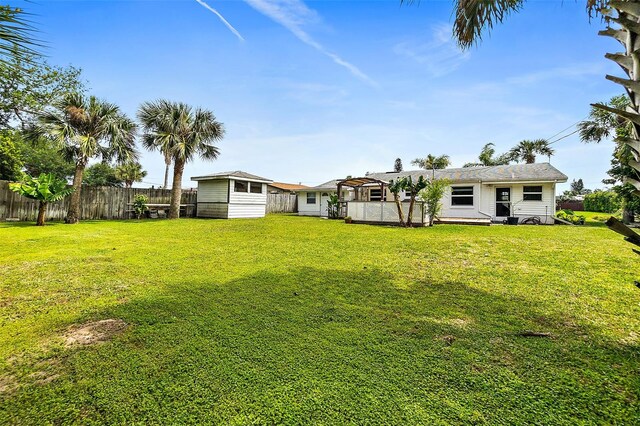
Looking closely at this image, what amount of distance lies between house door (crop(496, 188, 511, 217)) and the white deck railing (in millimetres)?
6652

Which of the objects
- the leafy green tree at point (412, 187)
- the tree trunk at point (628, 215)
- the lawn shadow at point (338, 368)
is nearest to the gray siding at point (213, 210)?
the leafy green tree at point (412, 187)

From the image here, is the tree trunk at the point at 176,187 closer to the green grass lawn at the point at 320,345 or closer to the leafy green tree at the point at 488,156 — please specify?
the green grass lawn at the point at 320,345

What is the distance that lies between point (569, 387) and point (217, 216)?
59.7 ft

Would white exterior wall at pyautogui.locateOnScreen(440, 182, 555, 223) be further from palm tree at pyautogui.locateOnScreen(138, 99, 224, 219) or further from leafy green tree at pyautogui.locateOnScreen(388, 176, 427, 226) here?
palm tree at pyautogui.locateOnScreen(138, 99, 224, 219)

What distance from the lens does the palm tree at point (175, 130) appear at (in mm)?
15688

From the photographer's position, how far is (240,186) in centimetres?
1842

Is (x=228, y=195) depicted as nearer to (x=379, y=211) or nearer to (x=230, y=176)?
(x=230, y=176)

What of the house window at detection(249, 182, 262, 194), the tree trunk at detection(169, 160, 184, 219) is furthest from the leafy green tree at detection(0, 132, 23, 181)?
the house window at detection(249, 182, 262, 194)

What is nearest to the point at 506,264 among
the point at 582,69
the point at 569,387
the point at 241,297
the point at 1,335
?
the point at 569,387

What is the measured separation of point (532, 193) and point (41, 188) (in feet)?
81.2

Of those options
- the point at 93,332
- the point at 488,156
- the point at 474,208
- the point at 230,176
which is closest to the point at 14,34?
the point at 93,332

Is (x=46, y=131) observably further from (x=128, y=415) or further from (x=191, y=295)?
(x=128, y=415)

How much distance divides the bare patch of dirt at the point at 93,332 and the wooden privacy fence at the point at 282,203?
69.7ft

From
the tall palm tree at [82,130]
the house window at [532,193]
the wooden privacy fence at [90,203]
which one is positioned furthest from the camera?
the house window at [532,193]
